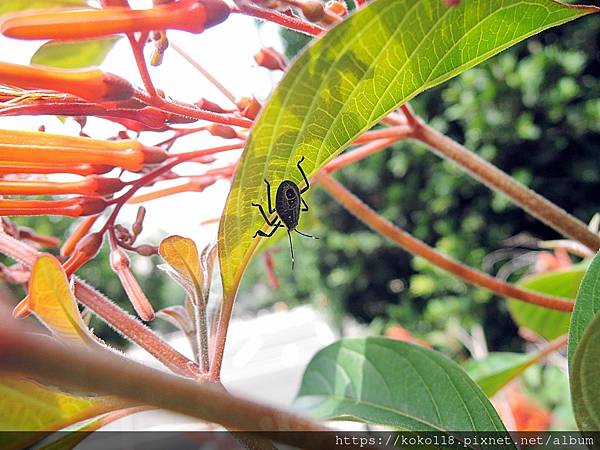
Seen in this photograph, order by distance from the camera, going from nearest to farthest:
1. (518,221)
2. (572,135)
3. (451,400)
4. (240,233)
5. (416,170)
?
(240,233)
(451,400)
(572,135)
(518,221)
(416,170)

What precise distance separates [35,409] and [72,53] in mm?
503

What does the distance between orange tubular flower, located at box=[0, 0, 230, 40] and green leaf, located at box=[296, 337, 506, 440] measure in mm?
377

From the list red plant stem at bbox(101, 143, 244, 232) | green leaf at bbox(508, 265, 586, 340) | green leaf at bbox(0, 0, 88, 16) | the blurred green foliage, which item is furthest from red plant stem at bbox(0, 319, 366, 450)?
the blurred green foliage

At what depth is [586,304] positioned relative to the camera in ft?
1.47

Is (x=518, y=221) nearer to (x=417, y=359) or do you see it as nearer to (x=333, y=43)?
(x=417, y=359)

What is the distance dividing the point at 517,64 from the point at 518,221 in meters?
1.11

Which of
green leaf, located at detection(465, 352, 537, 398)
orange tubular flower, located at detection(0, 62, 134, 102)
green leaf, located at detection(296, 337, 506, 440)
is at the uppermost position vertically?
orange tubular flower, located at detection(0, 62, 134, 102)

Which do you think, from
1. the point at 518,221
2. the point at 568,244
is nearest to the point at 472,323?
the point at 518,221

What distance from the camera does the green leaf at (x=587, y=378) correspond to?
14.0 inches

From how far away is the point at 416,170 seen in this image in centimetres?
493

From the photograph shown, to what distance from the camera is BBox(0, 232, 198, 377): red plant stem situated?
1.27ft

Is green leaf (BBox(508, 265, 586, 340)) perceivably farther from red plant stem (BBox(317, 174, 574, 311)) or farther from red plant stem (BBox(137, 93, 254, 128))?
red plant stem (BBox(137, 93, 254, 128))

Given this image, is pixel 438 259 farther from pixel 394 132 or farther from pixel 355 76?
pixel 355 76

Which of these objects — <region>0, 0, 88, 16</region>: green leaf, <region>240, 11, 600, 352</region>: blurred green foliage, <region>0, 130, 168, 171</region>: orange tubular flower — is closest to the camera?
<region>0, 130, 168, 171</region>: orange tubular flower
